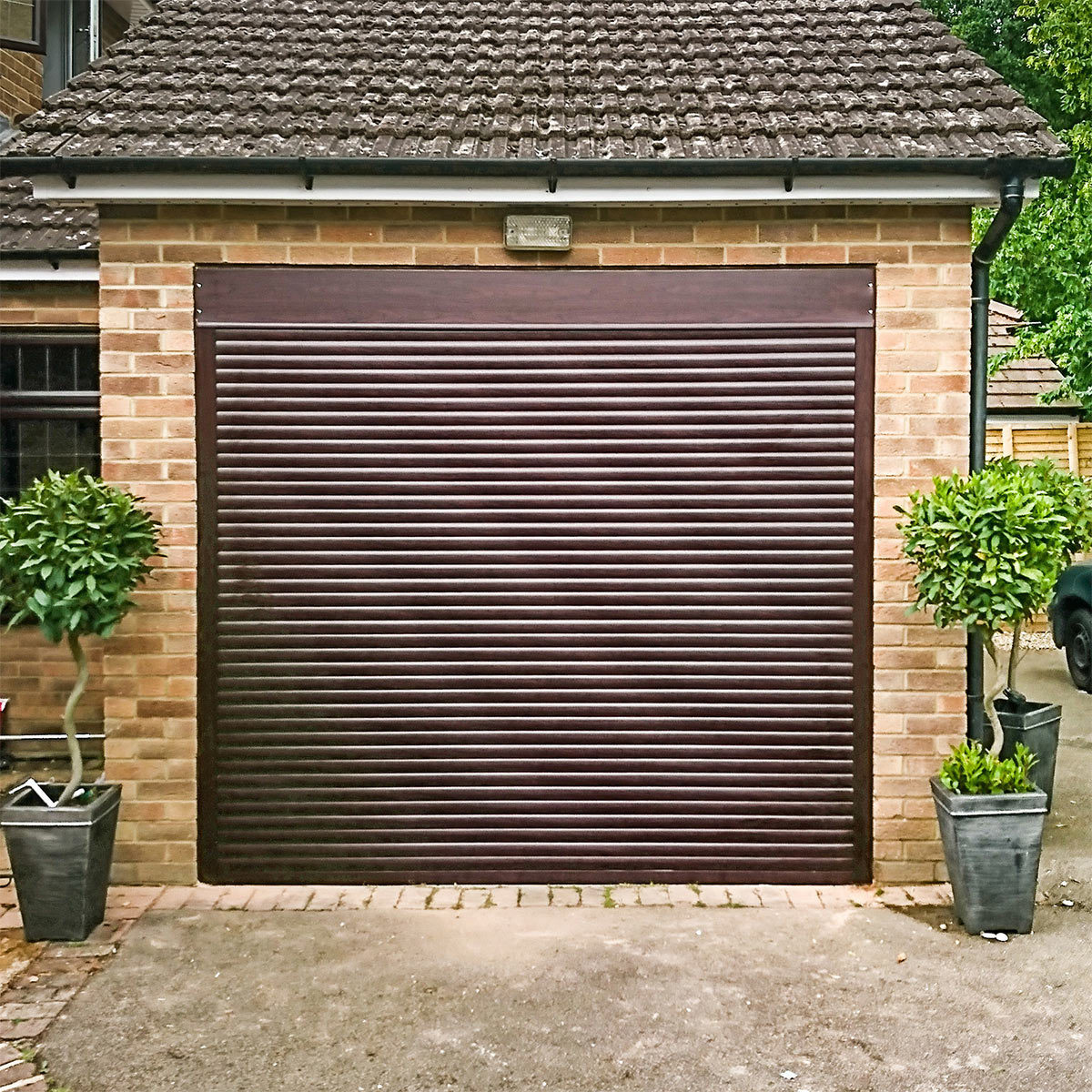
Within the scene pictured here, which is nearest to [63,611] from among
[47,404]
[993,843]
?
[47,404]

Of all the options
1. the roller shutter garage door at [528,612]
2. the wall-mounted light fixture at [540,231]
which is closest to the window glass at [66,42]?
the roller shutter garage door at [528,612]

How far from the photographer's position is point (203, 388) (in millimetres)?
5488

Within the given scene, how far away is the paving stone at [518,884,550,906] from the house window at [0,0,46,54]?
7.78 metres

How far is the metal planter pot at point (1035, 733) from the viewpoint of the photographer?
21.6ft

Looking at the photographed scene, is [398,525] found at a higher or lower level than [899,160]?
lower

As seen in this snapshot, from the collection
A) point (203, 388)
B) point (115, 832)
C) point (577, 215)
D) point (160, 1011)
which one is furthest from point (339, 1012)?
point (577, 215)

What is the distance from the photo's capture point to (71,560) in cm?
477

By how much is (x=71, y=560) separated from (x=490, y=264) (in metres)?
2.41

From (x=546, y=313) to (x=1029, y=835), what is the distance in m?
3.29

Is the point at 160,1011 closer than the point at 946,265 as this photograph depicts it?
Yes

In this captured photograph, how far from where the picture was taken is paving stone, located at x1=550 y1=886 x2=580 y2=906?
5309mm

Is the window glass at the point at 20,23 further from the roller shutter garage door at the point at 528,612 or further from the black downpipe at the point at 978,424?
the black downpipe at the point at 978,424

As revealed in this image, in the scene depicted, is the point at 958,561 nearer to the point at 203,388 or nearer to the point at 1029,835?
the point at 1029,835

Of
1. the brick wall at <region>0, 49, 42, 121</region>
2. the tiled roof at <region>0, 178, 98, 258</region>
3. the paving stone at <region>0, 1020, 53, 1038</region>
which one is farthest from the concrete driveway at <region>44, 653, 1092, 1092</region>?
the brick wall at <region>0, 49, 42, 121</region>
